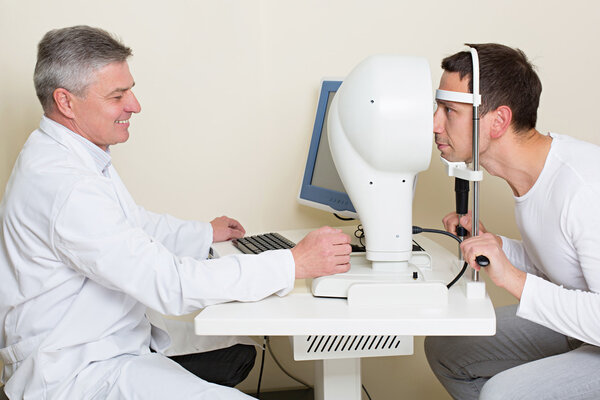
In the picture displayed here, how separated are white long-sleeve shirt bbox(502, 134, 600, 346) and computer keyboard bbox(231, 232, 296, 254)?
622 millimetres

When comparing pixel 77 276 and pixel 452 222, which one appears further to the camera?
pixel 452 222

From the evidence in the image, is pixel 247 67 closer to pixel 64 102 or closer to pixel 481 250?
pixel 64 102

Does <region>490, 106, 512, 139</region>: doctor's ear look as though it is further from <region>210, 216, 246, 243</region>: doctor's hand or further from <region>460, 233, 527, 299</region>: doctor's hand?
<region>210, 216, 246, 243</region>: doctor's hand

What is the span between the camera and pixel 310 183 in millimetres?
2111

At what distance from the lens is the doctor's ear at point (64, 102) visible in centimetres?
153

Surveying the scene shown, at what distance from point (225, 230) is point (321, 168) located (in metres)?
0.37

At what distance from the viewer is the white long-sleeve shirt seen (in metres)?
1.35

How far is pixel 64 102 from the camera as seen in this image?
60.7 inches

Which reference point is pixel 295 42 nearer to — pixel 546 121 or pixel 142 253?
pixel 546 121

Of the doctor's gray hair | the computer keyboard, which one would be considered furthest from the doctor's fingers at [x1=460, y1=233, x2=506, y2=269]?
the doctor's gray hair

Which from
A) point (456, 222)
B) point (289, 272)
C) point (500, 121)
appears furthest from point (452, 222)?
point (289, 272)

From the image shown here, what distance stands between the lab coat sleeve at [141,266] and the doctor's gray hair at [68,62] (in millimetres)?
300

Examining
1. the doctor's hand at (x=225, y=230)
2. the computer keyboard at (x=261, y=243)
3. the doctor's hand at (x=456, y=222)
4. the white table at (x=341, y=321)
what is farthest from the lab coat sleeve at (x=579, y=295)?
the doctor's hand at (x=225, y=230)

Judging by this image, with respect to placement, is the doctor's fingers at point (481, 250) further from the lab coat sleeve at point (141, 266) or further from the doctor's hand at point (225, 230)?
the doctor's hand at point (225, 230)
